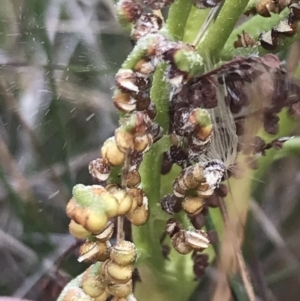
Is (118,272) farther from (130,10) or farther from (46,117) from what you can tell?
(46,117)

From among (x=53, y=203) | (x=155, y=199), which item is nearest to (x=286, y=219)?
(x=53, y=203)

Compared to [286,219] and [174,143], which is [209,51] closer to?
[174,143]

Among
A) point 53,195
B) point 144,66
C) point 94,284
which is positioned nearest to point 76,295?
point 94,284

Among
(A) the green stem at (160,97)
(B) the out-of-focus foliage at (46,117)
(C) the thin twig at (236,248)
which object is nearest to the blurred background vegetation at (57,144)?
(B) the out-of-focus foliage at (46,117)

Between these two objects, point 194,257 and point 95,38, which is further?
point 95,38

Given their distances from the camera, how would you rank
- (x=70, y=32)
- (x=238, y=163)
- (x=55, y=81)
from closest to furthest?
(x=238, y=163) < (x=55, y=81) < (x=70, y=32)

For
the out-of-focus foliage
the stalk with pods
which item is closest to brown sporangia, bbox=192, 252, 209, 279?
the stalk with pods

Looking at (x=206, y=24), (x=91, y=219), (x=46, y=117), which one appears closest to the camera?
(x=91, y=219)

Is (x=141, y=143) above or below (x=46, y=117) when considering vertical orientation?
above
